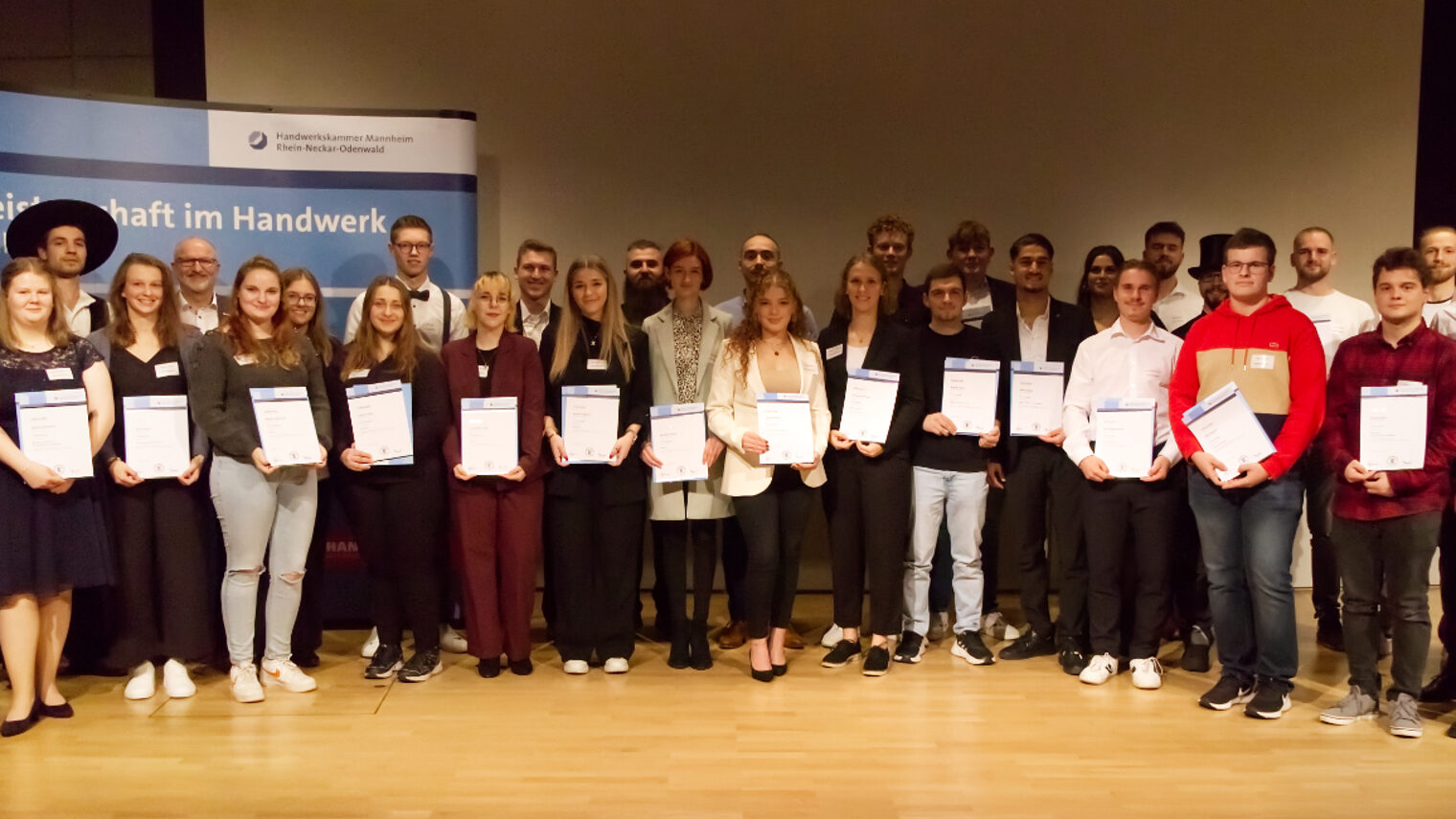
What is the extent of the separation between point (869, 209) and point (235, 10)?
346 centimetres

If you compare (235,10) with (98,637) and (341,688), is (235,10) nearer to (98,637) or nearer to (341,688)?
(98,637)

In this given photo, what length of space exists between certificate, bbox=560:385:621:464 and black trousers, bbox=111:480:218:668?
4.61 ft

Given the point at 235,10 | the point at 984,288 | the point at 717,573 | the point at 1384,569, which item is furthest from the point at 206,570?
the point at 1384,569

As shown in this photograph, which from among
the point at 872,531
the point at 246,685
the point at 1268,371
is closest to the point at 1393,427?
the point at 1268,371

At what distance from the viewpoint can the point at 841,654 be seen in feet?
13.6

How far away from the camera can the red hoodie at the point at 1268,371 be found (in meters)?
3.45

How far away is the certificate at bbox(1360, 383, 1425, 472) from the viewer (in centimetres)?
331

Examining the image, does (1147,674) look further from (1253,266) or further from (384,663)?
(384,663)

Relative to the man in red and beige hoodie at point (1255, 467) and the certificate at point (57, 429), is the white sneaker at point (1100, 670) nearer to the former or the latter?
the man in red and beige hoodie at point (1255, 467)

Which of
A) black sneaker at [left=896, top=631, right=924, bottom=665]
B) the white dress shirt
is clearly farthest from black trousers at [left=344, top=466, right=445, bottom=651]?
the white dress shirt

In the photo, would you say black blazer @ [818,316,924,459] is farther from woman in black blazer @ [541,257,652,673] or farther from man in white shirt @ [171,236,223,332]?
man in white shirt @ [171,236,223,332]

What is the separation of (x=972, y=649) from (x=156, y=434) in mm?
3246

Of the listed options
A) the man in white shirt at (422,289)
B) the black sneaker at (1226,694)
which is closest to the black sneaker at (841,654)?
the black sneaker at (1226,694)

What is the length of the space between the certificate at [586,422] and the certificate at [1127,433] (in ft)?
6.14
